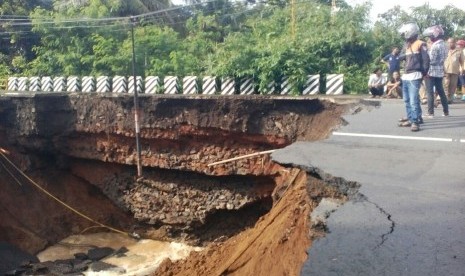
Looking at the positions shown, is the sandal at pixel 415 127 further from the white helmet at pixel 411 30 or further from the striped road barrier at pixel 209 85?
the striped road barrier at pixel 209 85

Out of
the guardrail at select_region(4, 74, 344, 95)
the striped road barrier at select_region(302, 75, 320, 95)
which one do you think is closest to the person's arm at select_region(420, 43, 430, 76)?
the guardrail at select_region(4, 74, 344, 95)

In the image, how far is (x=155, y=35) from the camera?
86.8 ft

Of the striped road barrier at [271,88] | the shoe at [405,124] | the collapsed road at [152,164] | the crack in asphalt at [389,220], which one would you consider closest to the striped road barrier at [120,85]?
the striped road barrier at [271,88]

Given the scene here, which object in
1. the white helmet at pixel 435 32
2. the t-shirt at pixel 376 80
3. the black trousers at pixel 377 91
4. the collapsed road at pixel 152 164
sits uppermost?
the white helmet at pixel 435 32

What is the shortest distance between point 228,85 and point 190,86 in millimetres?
1504

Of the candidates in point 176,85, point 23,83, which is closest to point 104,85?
point 176,85

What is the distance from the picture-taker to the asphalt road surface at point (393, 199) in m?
4.08

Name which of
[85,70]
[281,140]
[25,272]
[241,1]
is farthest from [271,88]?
[241,1]

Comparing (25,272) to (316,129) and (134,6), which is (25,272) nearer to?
(316,129)

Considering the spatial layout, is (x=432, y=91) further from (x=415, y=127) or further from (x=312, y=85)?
(x=312, y=85)

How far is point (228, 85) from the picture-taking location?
19484 mm

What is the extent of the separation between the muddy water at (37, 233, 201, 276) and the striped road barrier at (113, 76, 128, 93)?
8.91 m

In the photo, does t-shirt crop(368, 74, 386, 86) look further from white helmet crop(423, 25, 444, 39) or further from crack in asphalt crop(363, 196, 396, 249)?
crack in asphalt crop(363, 196, 396, 249)

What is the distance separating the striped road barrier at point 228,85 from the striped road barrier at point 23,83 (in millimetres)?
11170
